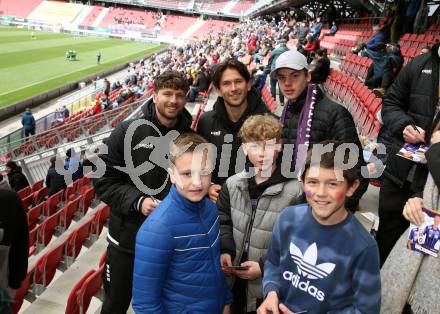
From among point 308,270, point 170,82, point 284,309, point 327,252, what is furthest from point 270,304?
point 170,82

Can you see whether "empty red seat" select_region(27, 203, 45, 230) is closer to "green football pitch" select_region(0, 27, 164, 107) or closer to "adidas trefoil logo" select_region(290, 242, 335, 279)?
"adidas trefoil logo" select_region(290, 242, 335, 279)

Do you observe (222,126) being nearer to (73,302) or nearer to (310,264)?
(310,264)

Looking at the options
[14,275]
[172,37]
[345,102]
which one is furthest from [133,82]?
[172,37]

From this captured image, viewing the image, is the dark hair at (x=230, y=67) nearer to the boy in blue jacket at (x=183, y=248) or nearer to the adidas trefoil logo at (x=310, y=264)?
the boy in blue jacket at (x=183, y=248)

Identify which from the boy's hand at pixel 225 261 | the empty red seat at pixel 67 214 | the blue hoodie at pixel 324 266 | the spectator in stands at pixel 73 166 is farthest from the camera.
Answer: the spectator in stands at pixel 73 166

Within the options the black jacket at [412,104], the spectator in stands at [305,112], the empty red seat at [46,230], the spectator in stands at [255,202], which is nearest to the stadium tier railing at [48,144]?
the empty red seat at [46,230]

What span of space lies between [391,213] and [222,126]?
1111 mm

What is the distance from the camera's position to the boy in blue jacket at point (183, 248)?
171 centimetres

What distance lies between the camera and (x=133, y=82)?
20500mm

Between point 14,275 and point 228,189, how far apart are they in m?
1.23

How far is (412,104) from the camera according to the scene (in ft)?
7.14

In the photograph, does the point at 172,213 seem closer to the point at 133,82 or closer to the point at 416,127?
the point at 416,127

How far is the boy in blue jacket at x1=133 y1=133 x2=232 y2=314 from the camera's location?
1.71m

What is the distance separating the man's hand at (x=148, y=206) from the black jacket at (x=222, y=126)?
18.8 inches
